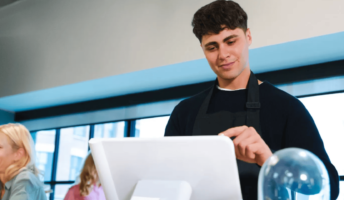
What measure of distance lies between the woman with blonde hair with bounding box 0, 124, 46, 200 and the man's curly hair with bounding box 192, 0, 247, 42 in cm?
139

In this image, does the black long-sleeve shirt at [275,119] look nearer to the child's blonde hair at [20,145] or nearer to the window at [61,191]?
the child's blonde hair at [20,145]

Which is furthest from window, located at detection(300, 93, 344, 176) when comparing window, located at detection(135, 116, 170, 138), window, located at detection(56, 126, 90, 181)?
window, located at detection(56, 126, 90, 181)

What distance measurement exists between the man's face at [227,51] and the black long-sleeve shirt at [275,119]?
5.0 inches

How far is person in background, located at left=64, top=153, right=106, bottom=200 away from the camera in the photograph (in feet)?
8.70

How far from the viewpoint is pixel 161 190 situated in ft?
2.66

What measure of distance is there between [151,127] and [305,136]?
95.1 inches

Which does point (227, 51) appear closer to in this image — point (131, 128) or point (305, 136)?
point (305, 136)

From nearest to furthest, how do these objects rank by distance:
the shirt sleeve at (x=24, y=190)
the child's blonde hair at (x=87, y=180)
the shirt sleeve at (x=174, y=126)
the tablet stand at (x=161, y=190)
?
the tablet stand at (x=161, y=190), the shirt sleeve at (x=174, y=126), the shirt sleeve at (x=24, y=190), the child's blonde hair at (x=87, y=180)

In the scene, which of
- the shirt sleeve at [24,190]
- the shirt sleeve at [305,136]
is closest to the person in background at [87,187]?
the shirt sleeve at [24,190]

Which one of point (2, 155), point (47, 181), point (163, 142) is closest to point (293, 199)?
point (163, 142)

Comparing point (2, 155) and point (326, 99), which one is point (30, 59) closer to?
point (2, 155)

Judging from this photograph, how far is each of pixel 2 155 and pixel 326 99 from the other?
2.26 m

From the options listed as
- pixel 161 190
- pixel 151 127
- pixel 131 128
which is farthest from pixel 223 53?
pixel 131 128

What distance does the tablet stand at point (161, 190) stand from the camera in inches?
30.9
